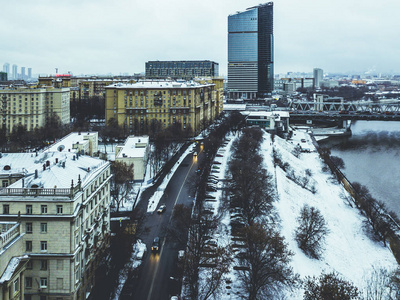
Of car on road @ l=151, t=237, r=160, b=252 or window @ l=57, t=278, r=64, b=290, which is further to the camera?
car on road @ l=151, t=237, r=160, b=252

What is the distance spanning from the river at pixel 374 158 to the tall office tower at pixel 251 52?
165ft

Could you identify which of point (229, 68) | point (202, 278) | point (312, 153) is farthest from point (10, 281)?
point (229, 68)

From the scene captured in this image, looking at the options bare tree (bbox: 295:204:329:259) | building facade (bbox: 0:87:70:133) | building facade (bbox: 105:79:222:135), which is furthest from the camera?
building facade (bbox: 105:79:222:135)

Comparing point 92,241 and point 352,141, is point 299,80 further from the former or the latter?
point 92,241

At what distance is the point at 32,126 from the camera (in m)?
51.3

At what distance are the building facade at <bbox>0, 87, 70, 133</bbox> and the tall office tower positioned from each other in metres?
75.6

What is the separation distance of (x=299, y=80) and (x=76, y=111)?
144284mm

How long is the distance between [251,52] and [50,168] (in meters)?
110

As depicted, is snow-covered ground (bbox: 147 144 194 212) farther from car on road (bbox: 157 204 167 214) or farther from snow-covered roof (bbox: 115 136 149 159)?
snow-covered roof (bbox: 115 136 149 159)

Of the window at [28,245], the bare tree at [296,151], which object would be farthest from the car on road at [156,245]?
the bare tree at [296,151]

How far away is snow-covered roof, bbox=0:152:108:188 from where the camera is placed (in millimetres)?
14984

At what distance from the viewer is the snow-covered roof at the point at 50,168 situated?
49.2 ft

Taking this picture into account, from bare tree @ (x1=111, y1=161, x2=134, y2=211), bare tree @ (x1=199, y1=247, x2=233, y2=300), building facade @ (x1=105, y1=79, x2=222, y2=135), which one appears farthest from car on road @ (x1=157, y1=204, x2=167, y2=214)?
building facade @ (x1=105, y1=79, x2=222, y2=135)

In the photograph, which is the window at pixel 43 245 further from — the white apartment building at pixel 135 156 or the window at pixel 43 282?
the white apartment building at pixel 135 156
